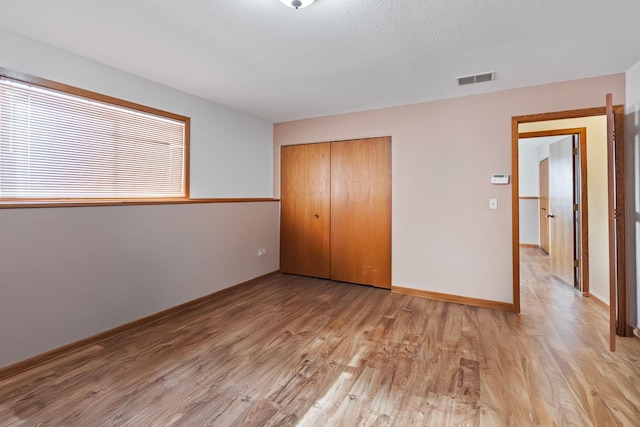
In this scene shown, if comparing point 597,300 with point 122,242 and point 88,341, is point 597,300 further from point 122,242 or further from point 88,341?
point 88,341

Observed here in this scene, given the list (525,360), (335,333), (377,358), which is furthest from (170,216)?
(525,360)

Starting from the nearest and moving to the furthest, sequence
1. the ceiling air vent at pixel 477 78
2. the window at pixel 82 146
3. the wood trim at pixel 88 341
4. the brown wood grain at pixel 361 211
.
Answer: the wood trim at pixel 88 341
the window at pixel 82 146
the ceiling air vent at pixel 477 78
the brown wood grain at pixel 361 211

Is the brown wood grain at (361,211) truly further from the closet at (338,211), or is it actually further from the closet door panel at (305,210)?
the closet door panel at (305,210)

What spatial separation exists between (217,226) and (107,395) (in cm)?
208

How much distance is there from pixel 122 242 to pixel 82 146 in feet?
2.93

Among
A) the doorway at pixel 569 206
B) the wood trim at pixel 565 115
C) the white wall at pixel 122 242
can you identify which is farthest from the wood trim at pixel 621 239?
the white wall at pixel 122 242

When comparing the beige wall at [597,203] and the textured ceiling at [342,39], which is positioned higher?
the textured ceiling at [342,39]

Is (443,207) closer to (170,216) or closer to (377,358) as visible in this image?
(377,358)

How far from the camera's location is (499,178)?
10.6 feet

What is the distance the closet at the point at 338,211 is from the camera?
13.0ft

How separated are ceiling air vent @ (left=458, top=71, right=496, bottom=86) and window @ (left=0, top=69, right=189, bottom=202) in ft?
9.87

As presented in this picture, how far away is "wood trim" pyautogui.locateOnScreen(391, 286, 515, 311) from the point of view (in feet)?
10.6

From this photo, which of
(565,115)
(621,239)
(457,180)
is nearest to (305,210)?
(457,180)

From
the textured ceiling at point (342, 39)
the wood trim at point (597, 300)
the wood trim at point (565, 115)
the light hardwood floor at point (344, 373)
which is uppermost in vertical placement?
the textured ceiling at point (342, 39)
